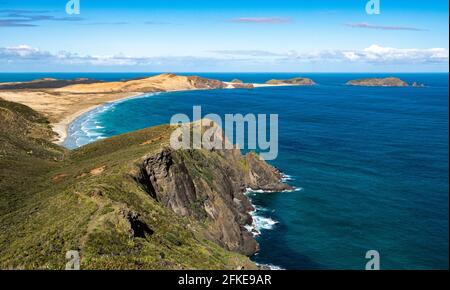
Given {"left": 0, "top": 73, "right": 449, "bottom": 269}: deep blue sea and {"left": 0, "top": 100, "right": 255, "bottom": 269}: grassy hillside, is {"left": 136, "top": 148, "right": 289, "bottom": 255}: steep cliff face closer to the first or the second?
{"left": 0, "top": 100, "right": 255, "bottom": 269}: grassy hillside

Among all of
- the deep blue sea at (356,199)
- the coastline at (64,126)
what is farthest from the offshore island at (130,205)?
the coastline at (64,126)

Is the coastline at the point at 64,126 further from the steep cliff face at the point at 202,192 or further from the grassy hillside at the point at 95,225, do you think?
the grassy hillside at the point at 95,225

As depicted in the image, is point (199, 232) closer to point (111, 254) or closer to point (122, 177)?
point (122, 177)

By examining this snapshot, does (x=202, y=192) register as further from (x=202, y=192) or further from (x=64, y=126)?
(x=64, y=126)

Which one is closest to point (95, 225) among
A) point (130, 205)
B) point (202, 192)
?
point (130, 205)

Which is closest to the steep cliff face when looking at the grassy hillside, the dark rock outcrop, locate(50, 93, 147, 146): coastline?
the dark rock outcrop

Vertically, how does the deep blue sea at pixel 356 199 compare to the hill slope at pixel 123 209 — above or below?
below

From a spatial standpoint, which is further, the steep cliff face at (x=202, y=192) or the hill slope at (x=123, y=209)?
the steep cliff face at (x=202, y=192)
